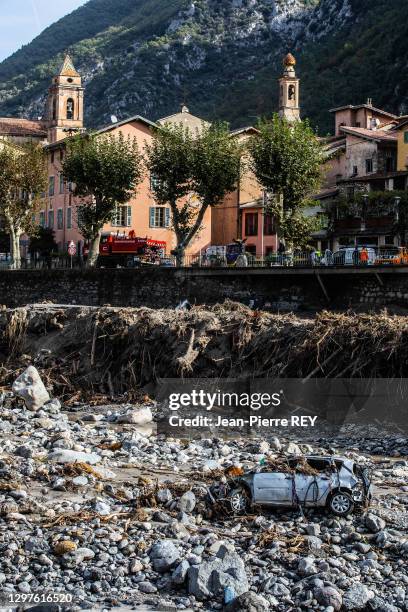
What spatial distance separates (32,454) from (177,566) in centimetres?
805

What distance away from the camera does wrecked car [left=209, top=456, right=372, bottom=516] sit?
17.2m

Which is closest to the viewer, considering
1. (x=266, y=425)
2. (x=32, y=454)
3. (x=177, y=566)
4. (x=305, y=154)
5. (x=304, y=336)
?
(x=177, y=566)

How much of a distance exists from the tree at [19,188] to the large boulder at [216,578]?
5634 cm

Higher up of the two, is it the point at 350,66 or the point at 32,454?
the point at 350,66

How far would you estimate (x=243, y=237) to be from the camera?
3086 inches

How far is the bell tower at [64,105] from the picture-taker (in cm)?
11206

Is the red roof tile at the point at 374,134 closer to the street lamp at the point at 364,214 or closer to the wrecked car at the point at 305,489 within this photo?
the street lamp at the point at 364,214

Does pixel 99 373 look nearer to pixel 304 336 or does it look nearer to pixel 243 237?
pixel 304 336

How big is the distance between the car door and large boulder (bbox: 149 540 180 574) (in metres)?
2.43

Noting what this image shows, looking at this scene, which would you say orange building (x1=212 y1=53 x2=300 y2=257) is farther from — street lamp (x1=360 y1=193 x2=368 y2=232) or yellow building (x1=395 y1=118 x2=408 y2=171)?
yellow building (x1=395 y1=118 x2=408 y2=171)

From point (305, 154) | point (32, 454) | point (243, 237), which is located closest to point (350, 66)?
point (243, 237)

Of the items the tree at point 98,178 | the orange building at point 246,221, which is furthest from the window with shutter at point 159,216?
the tree at point 98,178

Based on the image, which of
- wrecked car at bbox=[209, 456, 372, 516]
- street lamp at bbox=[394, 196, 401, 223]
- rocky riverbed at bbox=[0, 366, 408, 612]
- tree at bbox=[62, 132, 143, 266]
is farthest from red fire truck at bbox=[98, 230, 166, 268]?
wrecked car at bbox=[209, 456, 372, 516]

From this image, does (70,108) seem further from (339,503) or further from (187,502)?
(339,503)
